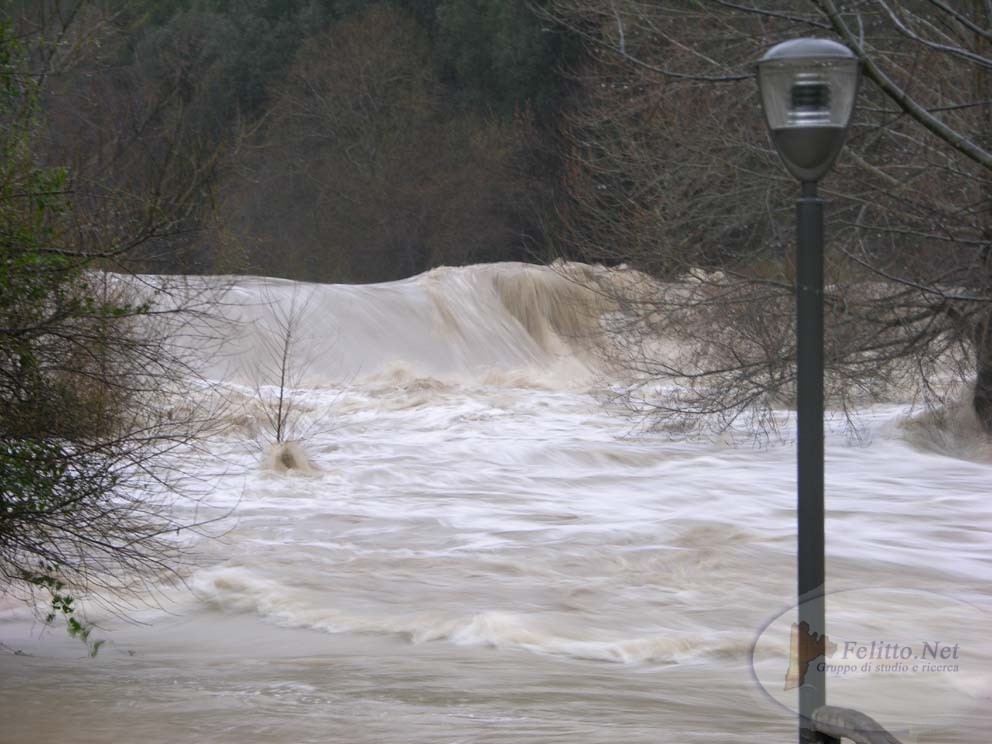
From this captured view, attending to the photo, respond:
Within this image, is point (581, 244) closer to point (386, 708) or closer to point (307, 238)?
point (386, 708)

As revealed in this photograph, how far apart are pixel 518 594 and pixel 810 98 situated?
5417mm

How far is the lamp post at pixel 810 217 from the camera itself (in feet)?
15.6

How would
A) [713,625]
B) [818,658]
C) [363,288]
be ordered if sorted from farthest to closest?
1. [363,288]
2. [713,625]
3. [818,658]

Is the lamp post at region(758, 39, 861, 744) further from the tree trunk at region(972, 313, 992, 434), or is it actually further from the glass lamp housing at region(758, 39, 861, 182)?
the tree trunk at region(972, 313, 992, 434)

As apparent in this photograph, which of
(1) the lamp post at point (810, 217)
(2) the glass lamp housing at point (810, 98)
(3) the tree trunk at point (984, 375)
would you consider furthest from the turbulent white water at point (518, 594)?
(2) the glass lamp housing at point (810, 98)

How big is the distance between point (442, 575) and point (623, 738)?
3.95 metres

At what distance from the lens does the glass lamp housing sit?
4.85 meters

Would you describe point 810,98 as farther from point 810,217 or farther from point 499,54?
point 499,54

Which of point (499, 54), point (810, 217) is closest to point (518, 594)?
point (810, 217)

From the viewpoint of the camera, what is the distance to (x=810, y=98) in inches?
191

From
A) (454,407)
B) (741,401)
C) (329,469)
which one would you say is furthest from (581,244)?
(454,407)

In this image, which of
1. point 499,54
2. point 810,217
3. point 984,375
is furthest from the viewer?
point 499,54

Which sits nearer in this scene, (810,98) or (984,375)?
(810,98)

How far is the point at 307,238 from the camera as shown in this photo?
37906 mm
